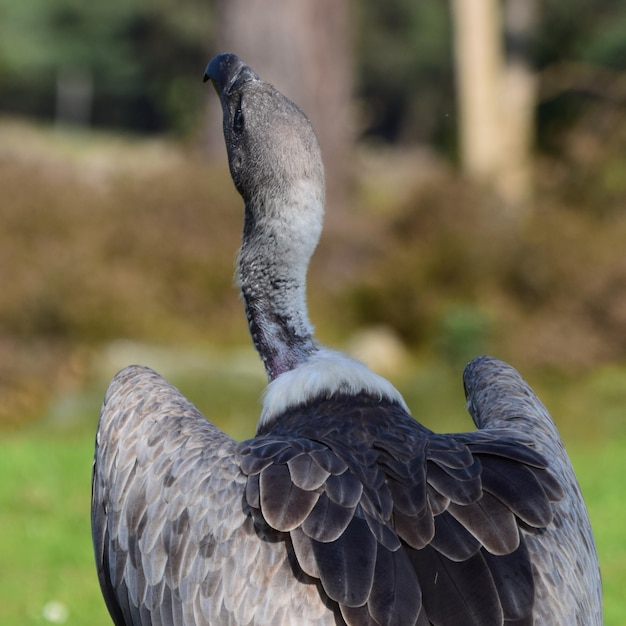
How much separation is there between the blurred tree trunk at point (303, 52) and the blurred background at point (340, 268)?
0.09 feet

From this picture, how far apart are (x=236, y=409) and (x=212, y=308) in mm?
2701

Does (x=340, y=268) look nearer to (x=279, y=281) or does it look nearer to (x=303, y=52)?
(x=303, y=52)

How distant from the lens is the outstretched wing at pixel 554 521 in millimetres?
3869

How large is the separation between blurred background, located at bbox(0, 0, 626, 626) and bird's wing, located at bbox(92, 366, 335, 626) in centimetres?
412

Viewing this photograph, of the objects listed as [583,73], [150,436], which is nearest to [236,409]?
[150,436]

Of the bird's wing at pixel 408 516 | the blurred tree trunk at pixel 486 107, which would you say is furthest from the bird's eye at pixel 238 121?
the blurred tree trunk at pixel 486 107

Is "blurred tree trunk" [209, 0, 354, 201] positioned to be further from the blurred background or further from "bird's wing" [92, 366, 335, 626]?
"bird's wing" [92, 366, 335, 626]

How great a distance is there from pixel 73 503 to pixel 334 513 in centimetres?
589

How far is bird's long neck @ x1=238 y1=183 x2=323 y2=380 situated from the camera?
5004 millimetres

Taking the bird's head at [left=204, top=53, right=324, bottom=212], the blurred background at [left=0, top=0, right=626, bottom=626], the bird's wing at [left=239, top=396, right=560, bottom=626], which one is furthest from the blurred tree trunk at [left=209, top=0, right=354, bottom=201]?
the bird's wing at [left=239, top=396, right=560, bottom=626]

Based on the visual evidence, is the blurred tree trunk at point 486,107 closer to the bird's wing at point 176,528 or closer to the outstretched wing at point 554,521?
the outstretched wing at point 554,521

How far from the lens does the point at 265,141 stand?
523cm

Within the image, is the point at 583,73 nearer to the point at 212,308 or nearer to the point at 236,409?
the point at 212,308

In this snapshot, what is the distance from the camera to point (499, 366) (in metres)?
5.22
